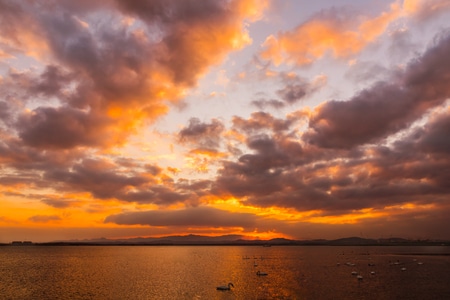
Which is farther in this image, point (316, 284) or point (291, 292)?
point (316, 284)

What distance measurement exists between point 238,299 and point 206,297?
610 cm

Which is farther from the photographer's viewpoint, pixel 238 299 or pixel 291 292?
pixel 291 292

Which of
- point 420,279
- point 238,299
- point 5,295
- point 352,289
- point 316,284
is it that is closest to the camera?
point 238,299

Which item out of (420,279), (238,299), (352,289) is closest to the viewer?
(238,299)

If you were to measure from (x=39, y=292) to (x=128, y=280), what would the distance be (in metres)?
23.4

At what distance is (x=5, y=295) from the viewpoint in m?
66.8

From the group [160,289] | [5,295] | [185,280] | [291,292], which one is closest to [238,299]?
[291,292]

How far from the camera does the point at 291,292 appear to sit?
2670 inches

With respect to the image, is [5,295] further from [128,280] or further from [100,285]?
[128,280]

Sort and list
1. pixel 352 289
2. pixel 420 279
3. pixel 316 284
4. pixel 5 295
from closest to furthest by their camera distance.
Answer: pixel 5 295 → pixel 352 289 → pixel 316 284 → pixel 420 279

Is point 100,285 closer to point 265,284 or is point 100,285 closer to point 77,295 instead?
point 77,295

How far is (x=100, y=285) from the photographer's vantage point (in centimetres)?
8050

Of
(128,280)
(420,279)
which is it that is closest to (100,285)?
(128,280)

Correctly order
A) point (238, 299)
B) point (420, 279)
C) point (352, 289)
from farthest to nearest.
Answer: point (420, 279) → point (352, 289) → point (238, 299)
